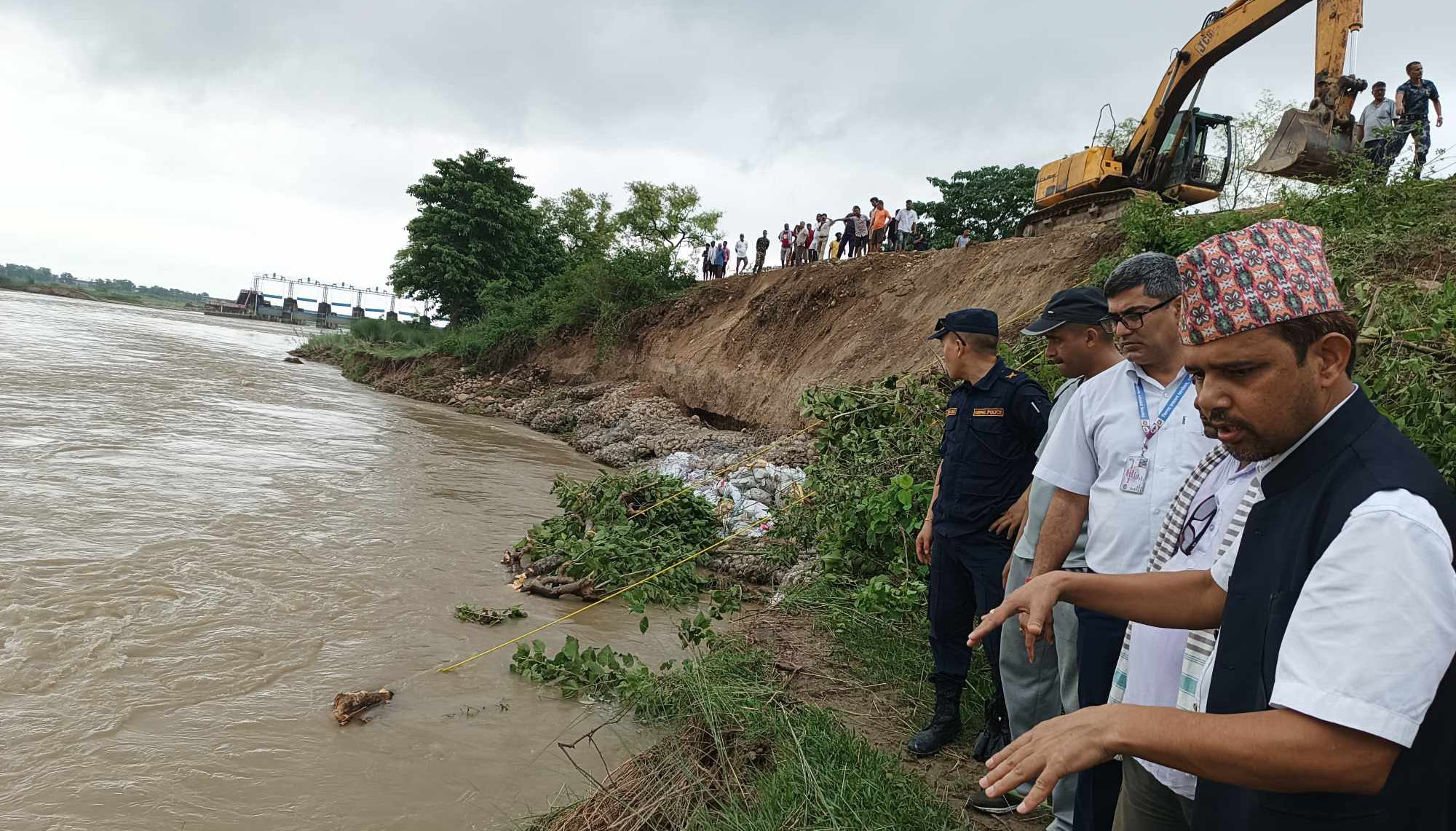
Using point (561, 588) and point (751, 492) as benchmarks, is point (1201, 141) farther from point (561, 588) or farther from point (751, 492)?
point (561, 588)

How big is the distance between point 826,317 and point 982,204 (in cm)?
1933

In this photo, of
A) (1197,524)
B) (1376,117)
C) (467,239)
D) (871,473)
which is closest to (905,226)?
(1376,117)

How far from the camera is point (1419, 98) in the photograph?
8.00 m

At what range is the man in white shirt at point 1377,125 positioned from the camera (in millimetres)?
7680

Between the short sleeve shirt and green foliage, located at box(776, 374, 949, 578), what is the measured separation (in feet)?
20.2

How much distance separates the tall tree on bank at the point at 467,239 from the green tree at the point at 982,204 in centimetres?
1718

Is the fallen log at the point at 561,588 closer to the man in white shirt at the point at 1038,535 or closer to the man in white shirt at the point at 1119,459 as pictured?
the man in white shirt at the point at 1038,535

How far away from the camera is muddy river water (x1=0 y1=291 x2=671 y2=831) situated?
3367 mm

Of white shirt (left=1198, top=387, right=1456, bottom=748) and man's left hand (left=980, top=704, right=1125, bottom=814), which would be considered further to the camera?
man's left hand (left=980, top=704, right=1125, bottom=814)

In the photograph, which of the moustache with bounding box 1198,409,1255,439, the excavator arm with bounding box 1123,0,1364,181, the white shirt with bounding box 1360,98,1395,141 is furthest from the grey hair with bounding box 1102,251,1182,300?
the white shirt with bounding box 1360,98,1395,141

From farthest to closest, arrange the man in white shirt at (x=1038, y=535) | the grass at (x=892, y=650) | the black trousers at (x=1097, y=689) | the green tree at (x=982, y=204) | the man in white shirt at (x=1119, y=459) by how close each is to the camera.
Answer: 1. the green tree at (x=982, y=204)
2. the grass at (x=892, y=650)
3. the man in white shirt at (x=1038, y=535)
4. the man in white shirt at (x=1119, y=459)
5. the black trousers at (x=1097, y=689)

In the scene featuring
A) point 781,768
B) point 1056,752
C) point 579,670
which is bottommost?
point 579,670

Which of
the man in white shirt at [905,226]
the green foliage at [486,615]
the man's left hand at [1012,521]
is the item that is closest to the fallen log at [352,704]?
the green foliage at [486,615]

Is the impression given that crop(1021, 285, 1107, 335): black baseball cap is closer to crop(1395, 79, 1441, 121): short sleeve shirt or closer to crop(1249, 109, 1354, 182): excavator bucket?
crop(1249, 109, 1354, 182): excavator bucket
